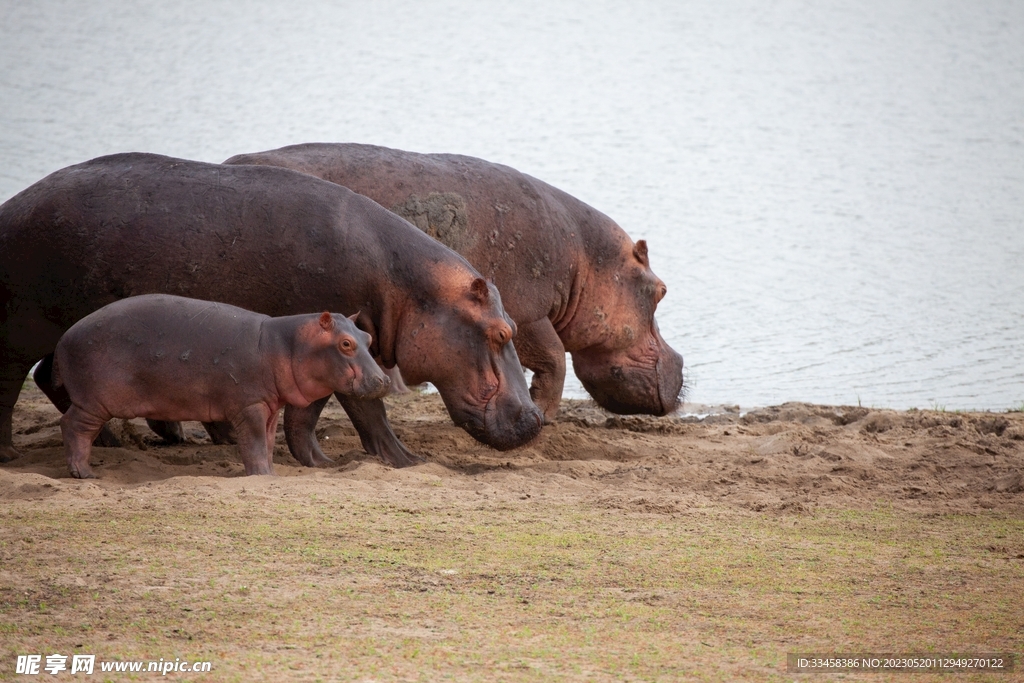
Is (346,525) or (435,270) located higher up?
(435,270)

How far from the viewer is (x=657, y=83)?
2406cm

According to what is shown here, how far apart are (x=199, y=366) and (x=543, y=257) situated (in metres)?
2.85

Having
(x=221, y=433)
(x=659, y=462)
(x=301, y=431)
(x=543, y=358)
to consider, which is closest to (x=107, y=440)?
(x=221, y=433)

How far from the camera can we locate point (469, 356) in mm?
6121

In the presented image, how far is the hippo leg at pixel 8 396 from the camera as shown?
20.7 ft

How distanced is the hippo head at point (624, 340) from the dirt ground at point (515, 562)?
1.77 metres

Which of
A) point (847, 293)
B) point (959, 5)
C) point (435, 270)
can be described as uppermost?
point (959, 5)

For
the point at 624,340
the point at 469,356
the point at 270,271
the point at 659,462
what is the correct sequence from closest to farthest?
the point at 270,271, the point at 469,356, the point at 659,462, the point at 624,340

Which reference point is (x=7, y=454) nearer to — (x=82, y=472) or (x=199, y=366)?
(x=82, y=472)

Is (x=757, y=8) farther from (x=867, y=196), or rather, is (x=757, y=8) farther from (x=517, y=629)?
(x=517, y=629)

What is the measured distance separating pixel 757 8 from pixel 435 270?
23320 mm

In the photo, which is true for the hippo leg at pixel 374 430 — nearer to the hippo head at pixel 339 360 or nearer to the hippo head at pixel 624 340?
the hippo head at pixel 339 360

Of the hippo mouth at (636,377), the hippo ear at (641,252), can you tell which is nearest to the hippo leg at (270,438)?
the hippo mouth at (636,377)

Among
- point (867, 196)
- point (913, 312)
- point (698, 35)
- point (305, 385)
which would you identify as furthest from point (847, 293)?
point (698, 35)
